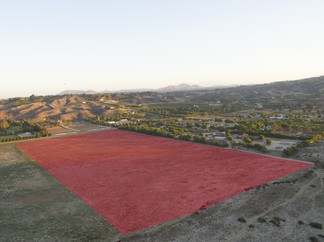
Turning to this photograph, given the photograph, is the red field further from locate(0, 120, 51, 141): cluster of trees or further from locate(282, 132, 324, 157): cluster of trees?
locate(0, 120, 51, 141): cluster of trees

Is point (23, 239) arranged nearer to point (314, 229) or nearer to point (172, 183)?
point (172, 183)

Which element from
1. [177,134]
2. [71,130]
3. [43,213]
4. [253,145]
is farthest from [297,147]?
[71,130]

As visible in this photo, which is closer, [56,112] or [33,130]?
[33,130]

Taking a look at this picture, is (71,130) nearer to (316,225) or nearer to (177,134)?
(177,134)

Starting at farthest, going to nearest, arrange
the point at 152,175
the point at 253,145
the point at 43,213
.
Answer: the point at 253,145 < the point at 152,175 < the point at 43,213

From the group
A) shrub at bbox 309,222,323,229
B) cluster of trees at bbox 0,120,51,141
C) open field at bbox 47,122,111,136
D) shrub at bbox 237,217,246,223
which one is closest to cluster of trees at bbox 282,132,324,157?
shrub at bbox 309,222,323,229

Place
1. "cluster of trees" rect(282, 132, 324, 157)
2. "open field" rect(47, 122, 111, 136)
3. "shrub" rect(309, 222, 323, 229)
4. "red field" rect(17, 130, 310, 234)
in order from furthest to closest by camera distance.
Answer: "open field" rect(47, 122, 111, 136) → "cluster of trees" rect(282, 132, 324, 157) → "red field" rect(17, 130, 310, 234) → "shrub" rect(309, 222, 323, 229)

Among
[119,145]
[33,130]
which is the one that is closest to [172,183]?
[119,145]
